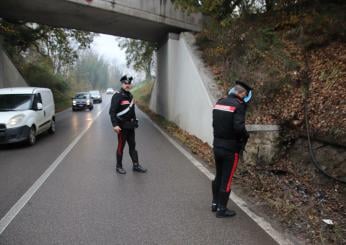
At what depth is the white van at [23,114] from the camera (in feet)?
33.8

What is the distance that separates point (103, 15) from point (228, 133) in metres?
11.3

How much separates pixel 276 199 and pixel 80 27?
14.3m

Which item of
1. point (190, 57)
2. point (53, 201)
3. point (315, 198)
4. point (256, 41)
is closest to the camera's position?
point (53, 201)

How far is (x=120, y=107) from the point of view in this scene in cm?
718

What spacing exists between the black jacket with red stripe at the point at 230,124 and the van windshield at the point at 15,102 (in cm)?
837

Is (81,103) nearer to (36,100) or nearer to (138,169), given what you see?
(36,100)

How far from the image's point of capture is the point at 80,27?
1723 centimetres

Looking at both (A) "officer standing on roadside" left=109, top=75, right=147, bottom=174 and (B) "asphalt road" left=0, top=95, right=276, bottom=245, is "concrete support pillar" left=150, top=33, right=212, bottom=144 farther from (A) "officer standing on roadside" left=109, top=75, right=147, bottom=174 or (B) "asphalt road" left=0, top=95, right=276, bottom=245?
(A) "officer standing on roadside" left=109, top=75, right=147, bottom=174

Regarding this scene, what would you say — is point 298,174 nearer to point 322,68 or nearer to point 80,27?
point 322,68

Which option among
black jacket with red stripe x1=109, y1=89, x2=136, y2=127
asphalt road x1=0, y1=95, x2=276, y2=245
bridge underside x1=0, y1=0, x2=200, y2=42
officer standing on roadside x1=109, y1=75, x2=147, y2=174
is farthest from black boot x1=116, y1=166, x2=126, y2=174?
bridge underside x1=0, y1=0, x2=200, y2=42

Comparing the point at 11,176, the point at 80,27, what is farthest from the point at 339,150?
the point at 80,27

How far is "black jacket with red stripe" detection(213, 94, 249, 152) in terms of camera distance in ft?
15.4

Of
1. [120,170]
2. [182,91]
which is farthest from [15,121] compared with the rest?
[182,91]

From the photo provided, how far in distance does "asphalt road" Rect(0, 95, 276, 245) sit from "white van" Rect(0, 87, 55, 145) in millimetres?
1186
